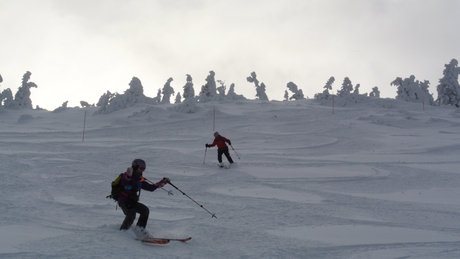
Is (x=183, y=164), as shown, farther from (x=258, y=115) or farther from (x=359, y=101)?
(x=359, y=101)

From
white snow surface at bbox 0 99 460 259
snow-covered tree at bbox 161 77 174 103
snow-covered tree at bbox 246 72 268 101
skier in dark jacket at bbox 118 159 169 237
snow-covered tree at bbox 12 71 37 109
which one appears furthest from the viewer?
snow-covered tree at bbox 246 72 268 101

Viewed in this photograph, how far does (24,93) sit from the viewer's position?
134ft

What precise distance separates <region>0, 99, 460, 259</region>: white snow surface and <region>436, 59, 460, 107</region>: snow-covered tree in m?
19.8

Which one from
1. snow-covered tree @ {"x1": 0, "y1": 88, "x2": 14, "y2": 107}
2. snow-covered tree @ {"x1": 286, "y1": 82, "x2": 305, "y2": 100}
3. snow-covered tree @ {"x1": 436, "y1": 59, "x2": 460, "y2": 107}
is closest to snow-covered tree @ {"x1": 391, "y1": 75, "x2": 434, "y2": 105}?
snow-covered tree @ {"x1": 436, "y1": 59, "x2": 460, "y2": 107}

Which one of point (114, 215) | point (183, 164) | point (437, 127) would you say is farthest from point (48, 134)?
point (437, 127)

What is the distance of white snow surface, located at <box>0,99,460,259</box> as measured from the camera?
5320 mm

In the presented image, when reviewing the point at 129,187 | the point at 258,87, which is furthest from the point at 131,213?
the point at 258,87

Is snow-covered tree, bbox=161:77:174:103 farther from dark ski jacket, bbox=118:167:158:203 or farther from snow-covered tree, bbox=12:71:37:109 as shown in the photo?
dark ski jacket, bbox=118:167:158:203

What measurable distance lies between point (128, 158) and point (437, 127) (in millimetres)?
18513

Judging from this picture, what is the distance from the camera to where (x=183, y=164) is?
1310 centimetres

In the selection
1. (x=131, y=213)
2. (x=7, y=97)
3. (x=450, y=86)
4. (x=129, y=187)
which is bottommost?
(x=131, y=213)

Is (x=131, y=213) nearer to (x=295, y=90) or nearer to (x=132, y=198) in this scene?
(x=132, y=198)

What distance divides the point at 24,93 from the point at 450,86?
49.9 metres

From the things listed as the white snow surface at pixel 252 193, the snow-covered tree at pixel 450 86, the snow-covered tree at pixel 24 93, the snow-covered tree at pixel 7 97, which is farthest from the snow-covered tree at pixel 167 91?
the snow-covered tree at pixel 450 86
